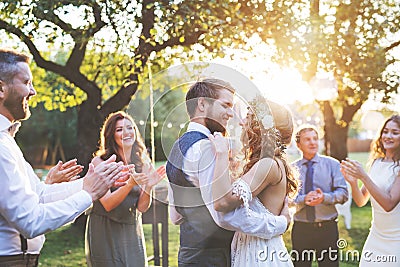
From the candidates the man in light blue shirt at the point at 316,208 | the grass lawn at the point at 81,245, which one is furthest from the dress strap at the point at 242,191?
the grass lawn at the point at 81,245

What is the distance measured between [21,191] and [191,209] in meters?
1.04

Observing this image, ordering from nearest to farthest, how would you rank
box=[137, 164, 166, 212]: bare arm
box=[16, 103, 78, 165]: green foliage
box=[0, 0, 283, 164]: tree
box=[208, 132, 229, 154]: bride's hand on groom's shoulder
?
box=[208, 132, 229, 154]: bride's hand on groom's shoulder → box=[137, 164, 166, 212]: bare arm → box=[0, 0, 283, 164]: tree → box=[16, 103, 78, 165]: green foliage

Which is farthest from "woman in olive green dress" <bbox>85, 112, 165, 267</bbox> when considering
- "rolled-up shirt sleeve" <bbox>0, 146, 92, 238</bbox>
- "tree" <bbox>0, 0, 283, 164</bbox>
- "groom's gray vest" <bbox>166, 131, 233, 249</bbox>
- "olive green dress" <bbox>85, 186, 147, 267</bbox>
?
"tree" <bbox>0, 0, 283, 164</bbox>

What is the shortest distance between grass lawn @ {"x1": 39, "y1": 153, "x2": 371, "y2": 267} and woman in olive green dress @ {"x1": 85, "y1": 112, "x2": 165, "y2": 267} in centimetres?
353

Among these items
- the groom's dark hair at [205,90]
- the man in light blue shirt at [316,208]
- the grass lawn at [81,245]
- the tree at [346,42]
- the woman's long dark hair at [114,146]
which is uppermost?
the tree at [346,42]

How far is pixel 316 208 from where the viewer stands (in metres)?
5.09

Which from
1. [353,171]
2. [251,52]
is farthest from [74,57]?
[353,171]

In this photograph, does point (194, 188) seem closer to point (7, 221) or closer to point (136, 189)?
point (7, 221)

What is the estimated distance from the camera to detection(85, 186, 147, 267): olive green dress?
408 centimetres

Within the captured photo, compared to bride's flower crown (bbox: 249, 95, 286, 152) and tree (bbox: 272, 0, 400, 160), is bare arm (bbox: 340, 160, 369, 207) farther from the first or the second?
tree (bbox: 272, 0, 400, 160)

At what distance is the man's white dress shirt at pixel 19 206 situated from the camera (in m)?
2.29

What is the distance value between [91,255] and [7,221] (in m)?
1.87

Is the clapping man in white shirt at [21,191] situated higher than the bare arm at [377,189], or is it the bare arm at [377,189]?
the clapping man in white shirt at [21,191]

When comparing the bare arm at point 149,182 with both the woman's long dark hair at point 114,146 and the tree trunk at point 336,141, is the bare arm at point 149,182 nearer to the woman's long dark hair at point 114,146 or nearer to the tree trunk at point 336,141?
the woman's long dark hair at point 114,146
